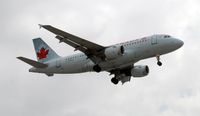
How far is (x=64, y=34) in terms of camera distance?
69.0 meters

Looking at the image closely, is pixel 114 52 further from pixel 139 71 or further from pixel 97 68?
pixel 139 71

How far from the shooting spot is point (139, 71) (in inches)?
3068

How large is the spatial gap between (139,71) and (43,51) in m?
12.7

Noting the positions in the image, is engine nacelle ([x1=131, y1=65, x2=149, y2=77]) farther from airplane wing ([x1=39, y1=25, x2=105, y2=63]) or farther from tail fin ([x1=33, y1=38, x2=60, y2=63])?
tail fin ([x1=33, y1=38, x2=60, y2=63])

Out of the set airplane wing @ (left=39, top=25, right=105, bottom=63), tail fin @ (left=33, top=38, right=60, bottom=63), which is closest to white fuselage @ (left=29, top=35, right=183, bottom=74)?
airplane wing @ (left=39, top=25, right=105, bottom=63)

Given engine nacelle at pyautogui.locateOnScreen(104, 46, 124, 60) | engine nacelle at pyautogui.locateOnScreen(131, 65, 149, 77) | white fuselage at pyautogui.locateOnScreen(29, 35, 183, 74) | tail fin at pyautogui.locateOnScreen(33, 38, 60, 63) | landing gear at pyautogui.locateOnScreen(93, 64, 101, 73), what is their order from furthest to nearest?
tail fin at pyautogui.locateOnScreen(33, 38, 60, 63)
engine nacelle at pyautogui.locateOnScreen(131, 65, 149, 77)
landing gear at pyautogui.locateOnScreen(93, 64, 101, 73)
engine nacelle at pyautogui.locateOnScreen(104, 46, 124, 60)
white fuselage at pyautogui.locateOnScreen(29, 35, 183, 74)

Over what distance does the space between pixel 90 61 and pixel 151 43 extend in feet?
26.1

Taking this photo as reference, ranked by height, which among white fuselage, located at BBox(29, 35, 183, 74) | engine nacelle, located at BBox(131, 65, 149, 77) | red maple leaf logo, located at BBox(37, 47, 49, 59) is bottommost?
engine nacelle, located at BBox(131, 65, 149, 77)

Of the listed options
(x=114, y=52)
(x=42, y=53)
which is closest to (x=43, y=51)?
(x=42, y=53)

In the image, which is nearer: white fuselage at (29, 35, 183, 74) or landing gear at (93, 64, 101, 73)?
white fuselage at (29, 35, 183, 74)

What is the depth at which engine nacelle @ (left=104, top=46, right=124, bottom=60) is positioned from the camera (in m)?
70.3

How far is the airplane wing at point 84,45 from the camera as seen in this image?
69.5 meters

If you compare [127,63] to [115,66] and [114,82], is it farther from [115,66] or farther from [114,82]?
[114,82]

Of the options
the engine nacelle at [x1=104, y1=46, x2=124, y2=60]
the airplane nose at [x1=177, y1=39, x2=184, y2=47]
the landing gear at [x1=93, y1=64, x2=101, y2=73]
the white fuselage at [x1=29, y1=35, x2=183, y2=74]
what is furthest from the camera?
the landing gear at [x1=93, y1=64, x2=101, y2=73]
